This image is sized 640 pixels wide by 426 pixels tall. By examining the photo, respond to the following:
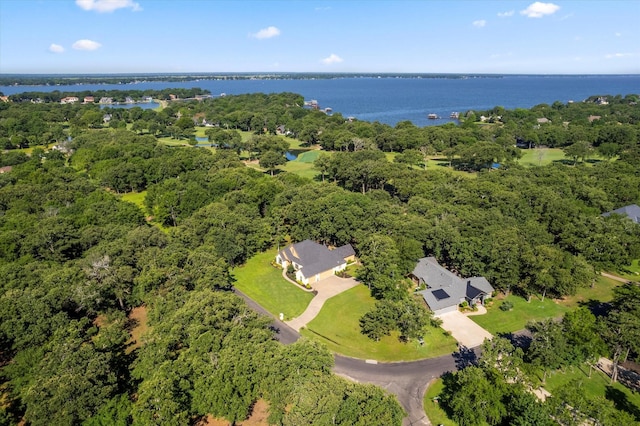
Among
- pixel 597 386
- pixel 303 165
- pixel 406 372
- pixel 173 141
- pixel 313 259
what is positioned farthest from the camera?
pixel 173 141

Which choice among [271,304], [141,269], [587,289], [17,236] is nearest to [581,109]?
[587,289]

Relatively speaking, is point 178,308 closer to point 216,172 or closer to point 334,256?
point 334,256

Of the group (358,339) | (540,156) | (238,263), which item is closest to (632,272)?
(358,339)

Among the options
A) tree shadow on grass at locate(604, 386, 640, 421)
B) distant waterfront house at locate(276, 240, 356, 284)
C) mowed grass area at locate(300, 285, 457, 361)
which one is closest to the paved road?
mowed grass area at locate(300, 285, 457, 361)

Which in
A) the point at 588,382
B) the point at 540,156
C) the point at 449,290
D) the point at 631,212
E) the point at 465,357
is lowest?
the point at 465,357

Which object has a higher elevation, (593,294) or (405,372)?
(405,372)

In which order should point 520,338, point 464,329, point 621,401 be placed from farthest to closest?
point 464,329 < point 520,338 < point 621,401

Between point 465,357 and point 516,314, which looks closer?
point 465,357

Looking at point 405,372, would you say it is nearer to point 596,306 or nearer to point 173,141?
point 596,306
